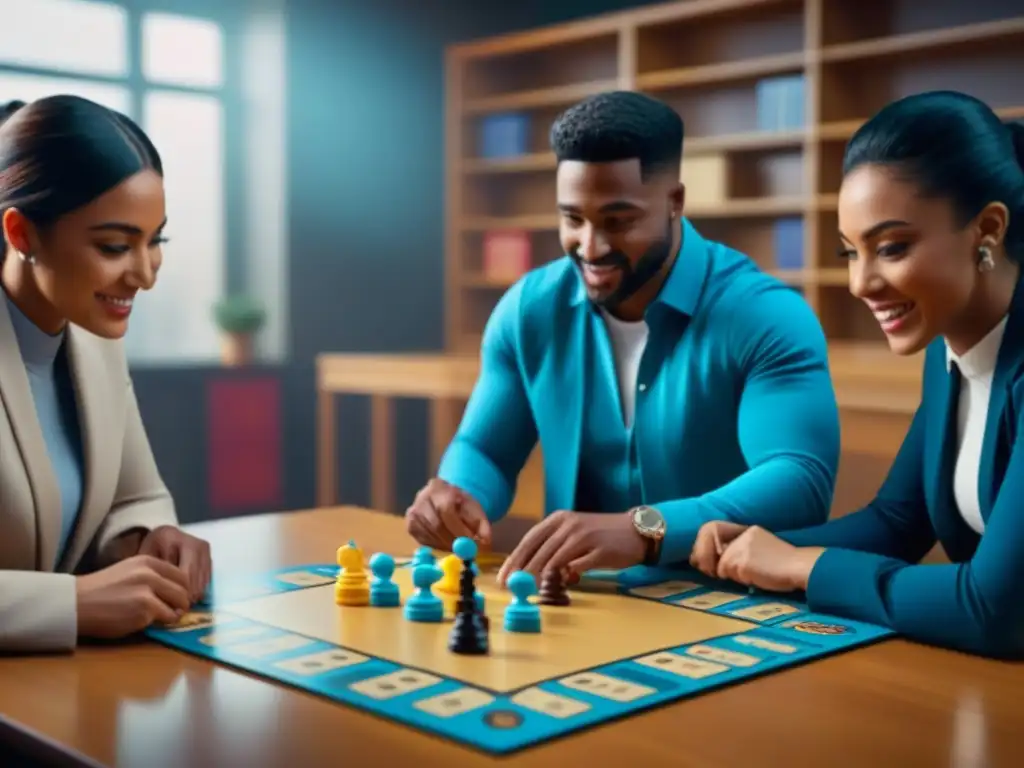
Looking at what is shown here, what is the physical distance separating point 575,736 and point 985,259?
0.73 m

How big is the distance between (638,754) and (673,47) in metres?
4.82

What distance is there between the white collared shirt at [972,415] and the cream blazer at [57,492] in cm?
103

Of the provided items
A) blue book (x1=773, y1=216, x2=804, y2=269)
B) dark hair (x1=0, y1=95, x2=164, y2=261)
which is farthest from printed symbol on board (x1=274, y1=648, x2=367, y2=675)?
blue book (x1=773, y1=216, x2=804, y2=269)

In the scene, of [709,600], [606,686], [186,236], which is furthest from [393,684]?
[186,236]

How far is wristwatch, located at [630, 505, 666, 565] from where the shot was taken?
152 cm

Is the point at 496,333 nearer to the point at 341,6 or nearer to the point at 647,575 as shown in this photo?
the point at 647,575

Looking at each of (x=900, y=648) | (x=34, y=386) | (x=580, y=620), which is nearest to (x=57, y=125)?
(x=34, y=386)

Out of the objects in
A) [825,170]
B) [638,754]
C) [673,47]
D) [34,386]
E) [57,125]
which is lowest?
[638,754]

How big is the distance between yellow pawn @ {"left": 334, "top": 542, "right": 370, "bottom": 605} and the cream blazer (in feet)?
0.99

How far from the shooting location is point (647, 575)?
1.58 metres

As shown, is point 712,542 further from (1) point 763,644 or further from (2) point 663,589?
(1) point 763,644

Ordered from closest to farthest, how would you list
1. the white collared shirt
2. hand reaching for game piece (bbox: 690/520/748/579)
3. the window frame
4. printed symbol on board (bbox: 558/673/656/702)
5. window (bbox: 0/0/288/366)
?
printed symbol on board (bbox: 558/673/656/702) < the white collared shirt < hand reaching for game piece (bbox: 690/520/748/579) < window (bbox: 0/0/288/366) < the window frame

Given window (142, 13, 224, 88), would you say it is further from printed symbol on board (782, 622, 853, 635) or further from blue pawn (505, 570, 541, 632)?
printed symbol on board (782, 622, 853, 635)

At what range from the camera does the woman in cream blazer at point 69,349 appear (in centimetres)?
130
